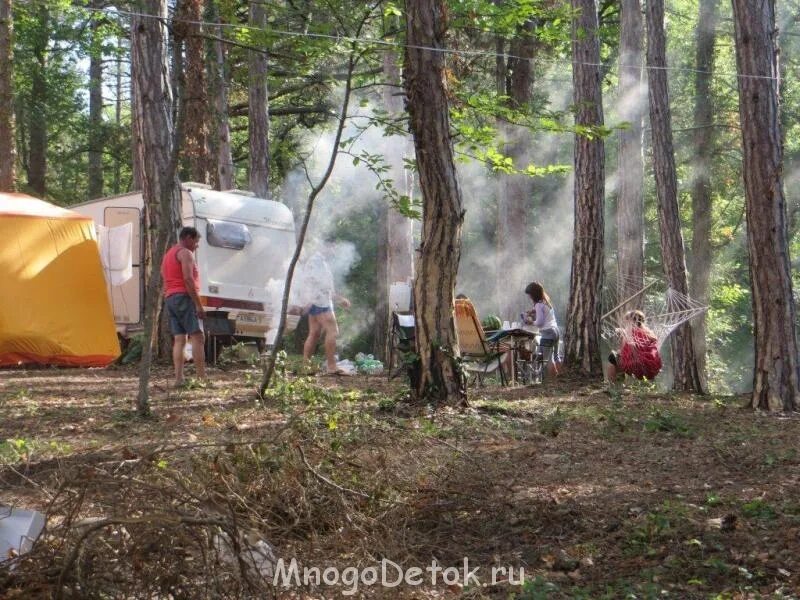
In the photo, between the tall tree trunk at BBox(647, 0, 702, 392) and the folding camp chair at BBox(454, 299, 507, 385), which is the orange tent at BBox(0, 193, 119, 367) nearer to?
the folding camp chair at BBox(454, 299, 507, 385)

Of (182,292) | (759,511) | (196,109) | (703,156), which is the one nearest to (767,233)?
(759,511)

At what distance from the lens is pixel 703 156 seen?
27.8 metres

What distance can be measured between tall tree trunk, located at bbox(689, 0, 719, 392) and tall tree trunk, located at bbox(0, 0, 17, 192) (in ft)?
49.0

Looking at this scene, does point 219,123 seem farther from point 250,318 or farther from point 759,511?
point 759,511

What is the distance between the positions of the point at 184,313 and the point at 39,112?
58.0ft

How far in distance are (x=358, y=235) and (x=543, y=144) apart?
6.16 metres

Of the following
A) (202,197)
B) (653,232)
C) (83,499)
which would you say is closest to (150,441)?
(83,499)

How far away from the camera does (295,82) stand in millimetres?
25234

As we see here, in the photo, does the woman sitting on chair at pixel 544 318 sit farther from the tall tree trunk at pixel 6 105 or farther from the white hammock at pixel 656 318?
the tall tree trunk at pixel 6 105

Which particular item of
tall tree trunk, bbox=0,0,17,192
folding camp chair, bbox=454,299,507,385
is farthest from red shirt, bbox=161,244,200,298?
tall tree trunk, bbox=0,0,17,192

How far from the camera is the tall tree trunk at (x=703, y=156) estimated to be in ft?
86.0

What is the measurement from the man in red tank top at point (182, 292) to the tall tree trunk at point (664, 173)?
286 inches

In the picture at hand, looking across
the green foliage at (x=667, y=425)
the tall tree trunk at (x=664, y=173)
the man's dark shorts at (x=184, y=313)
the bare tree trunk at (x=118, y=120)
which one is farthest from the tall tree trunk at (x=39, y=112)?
the green foliage at (x=667, y=425)

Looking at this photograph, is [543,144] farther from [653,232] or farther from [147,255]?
[147,255]
